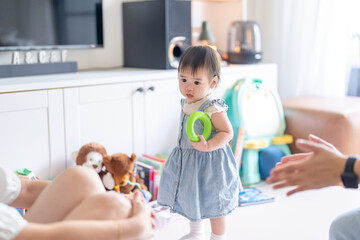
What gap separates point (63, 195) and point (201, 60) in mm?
753

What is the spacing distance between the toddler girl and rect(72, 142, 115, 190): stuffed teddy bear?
54 cm

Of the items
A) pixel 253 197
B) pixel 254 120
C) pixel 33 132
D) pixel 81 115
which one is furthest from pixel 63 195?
pixel 254 120

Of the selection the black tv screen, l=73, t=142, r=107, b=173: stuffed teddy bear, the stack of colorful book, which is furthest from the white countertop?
the stack of colorful book

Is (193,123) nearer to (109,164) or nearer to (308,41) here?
(109,164)

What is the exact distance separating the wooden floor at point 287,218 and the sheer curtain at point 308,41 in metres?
0.93

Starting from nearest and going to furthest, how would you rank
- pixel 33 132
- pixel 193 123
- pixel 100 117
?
pixel 193 123 < pixel 33 132 < pixel 100 117

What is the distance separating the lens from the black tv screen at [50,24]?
7.60 feet

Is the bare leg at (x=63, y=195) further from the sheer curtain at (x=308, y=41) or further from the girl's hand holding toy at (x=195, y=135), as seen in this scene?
the sheer curtain at (x=308, y=41)

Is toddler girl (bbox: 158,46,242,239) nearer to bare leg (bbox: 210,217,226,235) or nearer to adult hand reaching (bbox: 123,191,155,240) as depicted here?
bare leg (bbox: 210,217,226,235)

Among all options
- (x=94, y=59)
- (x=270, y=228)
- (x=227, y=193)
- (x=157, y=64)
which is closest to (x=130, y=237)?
(x=227, y=193)

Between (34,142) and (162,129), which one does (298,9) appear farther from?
(34,142)

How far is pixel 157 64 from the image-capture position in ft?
9.02

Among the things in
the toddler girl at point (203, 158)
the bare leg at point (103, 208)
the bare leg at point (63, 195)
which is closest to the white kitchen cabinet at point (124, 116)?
the toddler girl at point (203, 158)

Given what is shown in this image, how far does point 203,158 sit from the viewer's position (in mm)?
1722
